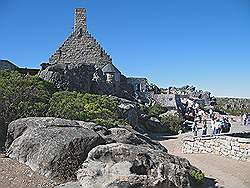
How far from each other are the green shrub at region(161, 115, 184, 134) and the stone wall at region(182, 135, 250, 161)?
7.59m

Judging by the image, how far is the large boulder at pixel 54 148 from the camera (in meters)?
10.2

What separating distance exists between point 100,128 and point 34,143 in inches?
114

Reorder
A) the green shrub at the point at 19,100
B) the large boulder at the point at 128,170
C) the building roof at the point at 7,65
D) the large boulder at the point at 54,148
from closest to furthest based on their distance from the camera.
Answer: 1. the large boulder at the point at 128,170
2. the large boulder at the point at 54,148
3. the green shrub at the point at 19,100
4. the building roof at the point at 7,65

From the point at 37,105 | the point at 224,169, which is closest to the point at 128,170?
the point at 224,169

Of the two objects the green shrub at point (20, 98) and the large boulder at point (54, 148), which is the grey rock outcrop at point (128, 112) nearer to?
the green shrub at point (20, 98)

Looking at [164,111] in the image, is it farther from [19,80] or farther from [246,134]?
[19,80]

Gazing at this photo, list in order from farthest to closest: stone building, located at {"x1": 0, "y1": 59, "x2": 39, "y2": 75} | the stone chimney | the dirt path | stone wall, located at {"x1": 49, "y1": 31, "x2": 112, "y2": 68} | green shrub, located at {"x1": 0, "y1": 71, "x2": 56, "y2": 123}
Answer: the stone chimney, stone wall, located at {"x1": 49, "y1": 31, "x2": 112, "y2": 68}, stone building, located at {"x1": 0, "y1": 59, "x2": 39, "y2": 75}, green shrub, located at {"x1": 0, "y1": 71, "x2": 56, "y2": 123}, the dirt path

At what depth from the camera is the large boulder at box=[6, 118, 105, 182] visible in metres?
10.2

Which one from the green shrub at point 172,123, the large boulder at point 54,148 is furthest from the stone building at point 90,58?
the large boulder at point 54,148

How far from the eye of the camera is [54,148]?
10.4 m

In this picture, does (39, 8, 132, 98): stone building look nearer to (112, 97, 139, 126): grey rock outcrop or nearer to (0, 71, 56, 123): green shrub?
(112, 97, 139, 126): grey rock outcrop

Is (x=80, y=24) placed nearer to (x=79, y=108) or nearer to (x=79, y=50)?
(x=79, y=50)

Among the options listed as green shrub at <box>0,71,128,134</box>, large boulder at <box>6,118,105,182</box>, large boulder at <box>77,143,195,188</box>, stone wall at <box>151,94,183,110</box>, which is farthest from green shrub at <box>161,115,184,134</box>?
large boulder at <box>6,118,105,182</box>

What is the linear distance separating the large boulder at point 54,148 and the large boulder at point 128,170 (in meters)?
0.65
